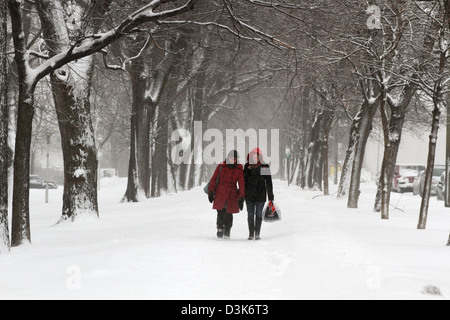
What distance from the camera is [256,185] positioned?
11172 mm

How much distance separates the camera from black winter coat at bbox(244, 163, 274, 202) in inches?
440

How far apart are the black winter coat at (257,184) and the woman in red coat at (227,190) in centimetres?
16

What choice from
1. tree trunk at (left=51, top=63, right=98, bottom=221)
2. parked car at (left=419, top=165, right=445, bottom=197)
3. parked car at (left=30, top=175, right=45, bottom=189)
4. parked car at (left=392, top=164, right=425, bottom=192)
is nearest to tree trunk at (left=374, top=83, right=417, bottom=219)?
tree trunk at (left=51, top=63, right=98, bottom=221)

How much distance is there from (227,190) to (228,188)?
0.05m

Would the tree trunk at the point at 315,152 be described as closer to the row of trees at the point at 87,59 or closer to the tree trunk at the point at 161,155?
the tree trunk at the point at 161,155

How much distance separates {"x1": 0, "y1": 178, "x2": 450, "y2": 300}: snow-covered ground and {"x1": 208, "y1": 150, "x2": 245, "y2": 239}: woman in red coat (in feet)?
1.42

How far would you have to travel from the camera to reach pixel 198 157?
119 ft

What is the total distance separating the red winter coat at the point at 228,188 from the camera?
1112 centimetres

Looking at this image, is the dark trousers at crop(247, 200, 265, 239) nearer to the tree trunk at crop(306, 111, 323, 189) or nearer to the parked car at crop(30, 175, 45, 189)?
the tree trunk at crop(306, 111, 323, 189)

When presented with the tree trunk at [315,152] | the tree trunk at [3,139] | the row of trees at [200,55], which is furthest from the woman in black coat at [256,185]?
the tree trunk at [315,152]

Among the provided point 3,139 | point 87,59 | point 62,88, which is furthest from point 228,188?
point 87,59

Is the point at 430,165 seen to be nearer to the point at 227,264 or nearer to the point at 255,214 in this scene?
the point at 255,214
